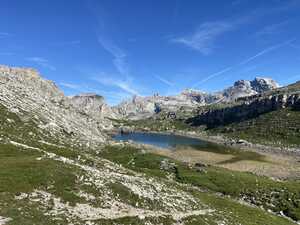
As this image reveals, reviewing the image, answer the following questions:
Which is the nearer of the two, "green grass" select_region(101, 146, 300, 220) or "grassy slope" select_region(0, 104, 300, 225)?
"grassy slope" select_region(0, 104, 300, 225)

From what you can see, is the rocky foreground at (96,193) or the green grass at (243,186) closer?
the rocky foreground at (96,193)

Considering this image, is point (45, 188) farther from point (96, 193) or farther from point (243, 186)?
point (243, 186)

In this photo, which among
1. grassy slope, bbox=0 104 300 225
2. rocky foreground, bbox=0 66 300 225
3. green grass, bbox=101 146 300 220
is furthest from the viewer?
green grass, bbox=101 146 300 220

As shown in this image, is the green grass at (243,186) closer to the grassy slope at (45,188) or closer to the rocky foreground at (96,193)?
the rocky foreground at (96,193)

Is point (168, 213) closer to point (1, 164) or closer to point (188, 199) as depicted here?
point (188, 199)

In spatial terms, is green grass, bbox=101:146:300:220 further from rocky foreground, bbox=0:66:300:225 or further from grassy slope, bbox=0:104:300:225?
grassy slope, bbox=0:104:300:225

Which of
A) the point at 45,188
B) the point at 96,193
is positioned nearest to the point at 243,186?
the point at 96,193

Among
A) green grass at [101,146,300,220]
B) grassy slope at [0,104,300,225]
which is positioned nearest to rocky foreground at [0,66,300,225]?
grassy slope at [0,104,300,225]

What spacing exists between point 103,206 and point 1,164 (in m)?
15.2

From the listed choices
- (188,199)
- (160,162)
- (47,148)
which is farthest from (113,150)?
(188,199)

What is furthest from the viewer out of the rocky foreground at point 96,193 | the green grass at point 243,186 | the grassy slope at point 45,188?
the green grass at point 243,186

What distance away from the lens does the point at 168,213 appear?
40500 millimetres

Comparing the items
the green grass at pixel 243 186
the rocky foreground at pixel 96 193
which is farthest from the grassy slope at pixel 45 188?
the green grass at pixel 243 186

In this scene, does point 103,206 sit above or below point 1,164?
below
